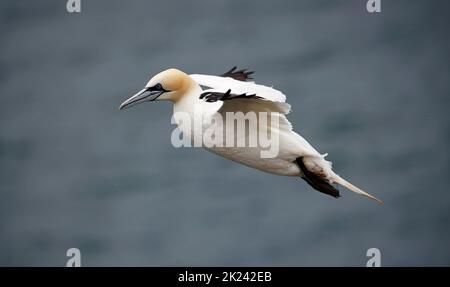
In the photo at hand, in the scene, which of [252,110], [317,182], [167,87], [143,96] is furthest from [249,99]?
[317,182]

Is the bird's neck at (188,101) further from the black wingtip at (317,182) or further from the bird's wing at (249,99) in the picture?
the black wingtip at (317,182)

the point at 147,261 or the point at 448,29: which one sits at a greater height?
the point at 448,29

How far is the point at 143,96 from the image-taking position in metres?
12.4

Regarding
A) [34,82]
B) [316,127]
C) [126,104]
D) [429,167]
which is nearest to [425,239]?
[429,167]

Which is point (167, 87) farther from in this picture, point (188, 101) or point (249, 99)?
point (249, 99)

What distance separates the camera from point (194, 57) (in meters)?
30.9

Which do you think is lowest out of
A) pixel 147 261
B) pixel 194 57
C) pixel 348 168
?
pixel 147 261

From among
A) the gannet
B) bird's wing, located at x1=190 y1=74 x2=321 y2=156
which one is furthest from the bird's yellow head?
bird's wing, located at x1=190 y1=74 x2=321 y2=156

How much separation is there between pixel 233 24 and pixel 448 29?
5.63 meters

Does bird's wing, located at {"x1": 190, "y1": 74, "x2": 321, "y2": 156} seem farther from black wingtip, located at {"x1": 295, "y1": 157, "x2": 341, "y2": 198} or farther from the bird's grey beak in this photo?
the bird's grey beak

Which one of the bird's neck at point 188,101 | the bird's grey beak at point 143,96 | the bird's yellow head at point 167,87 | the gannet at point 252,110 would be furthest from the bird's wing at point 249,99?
the bird's grey beak at point 143,96

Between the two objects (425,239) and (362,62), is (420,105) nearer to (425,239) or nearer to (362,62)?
(362,62)

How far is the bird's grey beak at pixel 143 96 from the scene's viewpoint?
12312 mm

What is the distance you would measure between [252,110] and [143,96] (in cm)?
110
